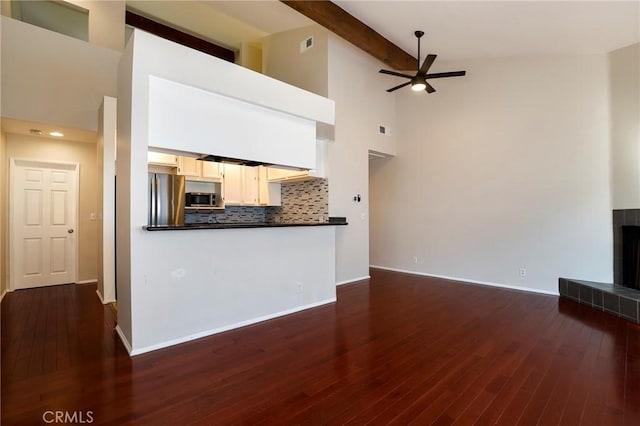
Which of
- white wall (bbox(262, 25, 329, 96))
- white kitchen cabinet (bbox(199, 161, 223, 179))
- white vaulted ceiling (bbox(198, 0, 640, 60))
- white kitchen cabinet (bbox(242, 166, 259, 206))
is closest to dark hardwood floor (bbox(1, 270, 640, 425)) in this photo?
white kitchen cabinet (bbox(199, 161, 223, 179))

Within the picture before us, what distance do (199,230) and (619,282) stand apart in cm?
531

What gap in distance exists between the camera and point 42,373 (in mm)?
2379

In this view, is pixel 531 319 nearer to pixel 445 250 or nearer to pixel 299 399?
pixel 445 250

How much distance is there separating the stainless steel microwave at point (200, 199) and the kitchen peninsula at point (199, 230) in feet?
6.54

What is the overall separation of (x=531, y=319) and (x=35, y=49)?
23.6 ft

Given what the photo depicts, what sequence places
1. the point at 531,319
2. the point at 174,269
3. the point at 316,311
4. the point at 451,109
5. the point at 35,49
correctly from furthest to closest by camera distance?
the point at 451,109, the point at 35,49, the point at 316,311, the point at 531,319, the point at 174,269

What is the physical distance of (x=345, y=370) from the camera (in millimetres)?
2422

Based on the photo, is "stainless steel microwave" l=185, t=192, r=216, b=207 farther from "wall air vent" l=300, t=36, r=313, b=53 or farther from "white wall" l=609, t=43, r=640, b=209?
"white wall" l=609, t=43, r=640, b=209

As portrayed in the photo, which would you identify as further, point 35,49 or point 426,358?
point 35,49

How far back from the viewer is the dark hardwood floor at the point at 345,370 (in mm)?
1924

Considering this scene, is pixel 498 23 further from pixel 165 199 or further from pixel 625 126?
pixel 165 199

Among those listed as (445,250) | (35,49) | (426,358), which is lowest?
(426,358)

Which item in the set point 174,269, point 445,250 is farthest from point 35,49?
point 445,250

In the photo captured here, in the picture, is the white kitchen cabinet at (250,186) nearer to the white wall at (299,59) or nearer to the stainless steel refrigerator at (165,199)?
the stainless steel refrigerator at (165,199)
